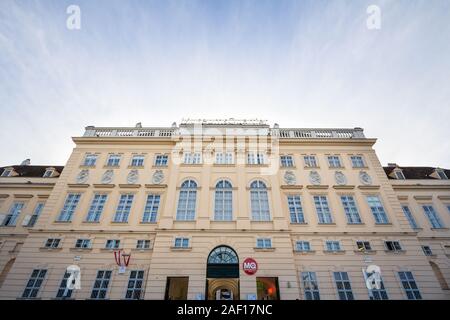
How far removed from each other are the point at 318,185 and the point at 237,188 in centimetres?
787

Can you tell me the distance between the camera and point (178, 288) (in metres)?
19.2

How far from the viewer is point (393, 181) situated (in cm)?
2452

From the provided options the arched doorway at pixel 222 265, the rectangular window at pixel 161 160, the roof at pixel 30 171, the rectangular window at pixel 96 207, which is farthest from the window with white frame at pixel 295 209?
the roof at pixel 30 171

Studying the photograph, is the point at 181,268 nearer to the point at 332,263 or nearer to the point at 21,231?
the point at 332,263

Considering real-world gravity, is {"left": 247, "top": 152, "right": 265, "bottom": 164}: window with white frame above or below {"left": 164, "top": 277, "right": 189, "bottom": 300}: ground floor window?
above

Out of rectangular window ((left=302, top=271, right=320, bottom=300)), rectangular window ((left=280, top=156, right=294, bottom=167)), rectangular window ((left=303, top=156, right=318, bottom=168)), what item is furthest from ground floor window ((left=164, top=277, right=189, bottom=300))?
rectangular window ((left=303, top=156, right=318, bottom=168))

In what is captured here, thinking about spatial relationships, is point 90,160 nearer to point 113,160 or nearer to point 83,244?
point 113,160

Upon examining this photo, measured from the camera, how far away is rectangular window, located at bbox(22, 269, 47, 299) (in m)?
17.1

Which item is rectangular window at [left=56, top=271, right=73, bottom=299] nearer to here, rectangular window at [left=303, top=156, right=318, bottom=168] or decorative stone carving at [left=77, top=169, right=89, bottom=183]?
decorative stone carving at [left=77, top=169, right=89, bottom=183]

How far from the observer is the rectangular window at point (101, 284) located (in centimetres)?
1711

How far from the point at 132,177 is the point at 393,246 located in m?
24.3

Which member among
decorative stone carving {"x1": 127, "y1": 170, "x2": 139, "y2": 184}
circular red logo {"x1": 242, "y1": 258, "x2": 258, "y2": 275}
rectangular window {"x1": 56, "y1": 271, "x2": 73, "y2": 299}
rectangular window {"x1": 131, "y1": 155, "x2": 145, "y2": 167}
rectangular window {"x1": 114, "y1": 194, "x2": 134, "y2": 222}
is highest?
rectangular window {"x1": 131, "y1": 155, "x2": 145, "y2": 167}

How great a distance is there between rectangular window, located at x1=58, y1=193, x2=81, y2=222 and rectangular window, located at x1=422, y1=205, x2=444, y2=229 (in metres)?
34.4

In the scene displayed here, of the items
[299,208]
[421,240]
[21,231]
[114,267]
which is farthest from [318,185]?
[21,231]
